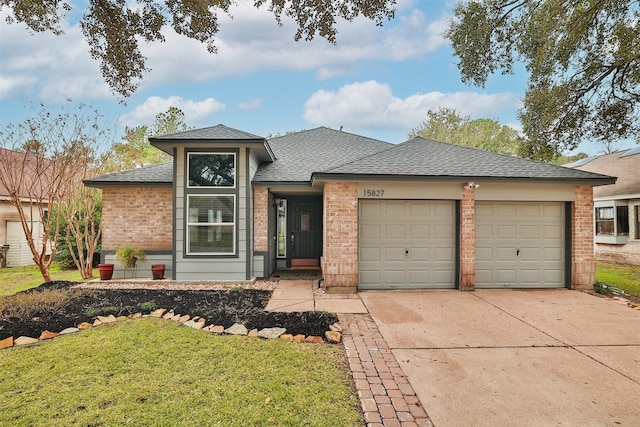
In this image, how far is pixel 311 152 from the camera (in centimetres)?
1237

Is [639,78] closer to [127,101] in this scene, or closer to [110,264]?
[127,101]

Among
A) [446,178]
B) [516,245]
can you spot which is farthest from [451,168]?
[516,245]

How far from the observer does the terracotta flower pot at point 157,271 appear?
923cm

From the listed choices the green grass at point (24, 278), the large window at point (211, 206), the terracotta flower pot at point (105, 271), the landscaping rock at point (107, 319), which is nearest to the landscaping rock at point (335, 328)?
the landscaping rock at point (107, 319)

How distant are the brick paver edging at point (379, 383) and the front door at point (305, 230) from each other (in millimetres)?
6885

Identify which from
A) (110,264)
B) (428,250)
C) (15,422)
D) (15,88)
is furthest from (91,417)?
(15,88)

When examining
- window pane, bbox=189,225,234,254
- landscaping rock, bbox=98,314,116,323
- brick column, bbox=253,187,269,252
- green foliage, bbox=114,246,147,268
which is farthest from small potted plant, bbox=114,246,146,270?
landscaping rock, bbox=98,314,116,323

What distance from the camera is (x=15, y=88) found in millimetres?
9469

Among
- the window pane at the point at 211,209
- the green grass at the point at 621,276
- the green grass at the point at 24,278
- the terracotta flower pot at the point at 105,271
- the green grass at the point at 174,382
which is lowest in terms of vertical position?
the green grass at the point at 24,278

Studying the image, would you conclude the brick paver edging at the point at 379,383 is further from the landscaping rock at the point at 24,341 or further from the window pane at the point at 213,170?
the window pane at the point at 213,170

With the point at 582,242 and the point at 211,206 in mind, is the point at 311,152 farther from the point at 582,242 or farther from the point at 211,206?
the point at 582,242

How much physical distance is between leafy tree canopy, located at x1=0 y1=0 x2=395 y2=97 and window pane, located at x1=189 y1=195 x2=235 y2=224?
175 inches

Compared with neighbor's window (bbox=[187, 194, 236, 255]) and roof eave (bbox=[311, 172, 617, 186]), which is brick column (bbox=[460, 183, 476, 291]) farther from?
neighbor's window (bbox=[187, 194, 236, 255])

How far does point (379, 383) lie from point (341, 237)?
4516mm
